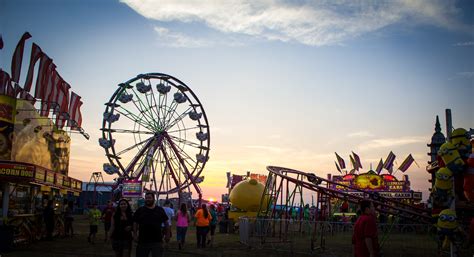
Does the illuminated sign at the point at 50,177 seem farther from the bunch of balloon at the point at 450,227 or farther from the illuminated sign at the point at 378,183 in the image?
the illuminated sign at the point at 378,183

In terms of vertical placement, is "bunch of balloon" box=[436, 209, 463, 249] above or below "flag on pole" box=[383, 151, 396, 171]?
below

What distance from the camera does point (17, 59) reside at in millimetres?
20078

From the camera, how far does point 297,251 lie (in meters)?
15.7

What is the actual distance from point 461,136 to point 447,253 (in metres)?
4.30

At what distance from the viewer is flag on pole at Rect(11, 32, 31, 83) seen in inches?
789

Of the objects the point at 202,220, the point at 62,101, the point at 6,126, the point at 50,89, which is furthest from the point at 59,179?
the point at 202,220

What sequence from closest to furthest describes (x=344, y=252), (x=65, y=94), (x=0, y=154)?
(x=344, y=252) < (x=0, y=154) < (x=65, y=94)

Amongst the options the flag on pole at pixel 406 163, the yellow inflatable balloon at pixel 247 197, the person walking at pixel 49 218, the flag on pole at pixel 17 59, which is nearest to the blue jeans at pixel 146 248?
the person walking at pixel 49 218

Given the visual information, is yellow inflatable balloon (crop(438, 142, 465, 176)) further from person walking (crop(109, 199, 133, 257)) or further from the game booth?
the game booth

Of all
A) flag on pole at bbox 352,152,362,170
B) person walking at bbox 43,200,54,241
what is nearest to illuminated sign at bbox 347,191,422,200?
flag on pole at bbox 352,152,362,170

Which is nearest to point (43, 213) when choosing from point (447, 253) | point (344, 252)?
point (344, 252)

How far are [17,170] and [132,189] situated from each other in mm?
10399

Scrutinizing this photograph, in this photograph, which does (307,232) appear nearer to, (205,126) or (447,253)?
(447,253)

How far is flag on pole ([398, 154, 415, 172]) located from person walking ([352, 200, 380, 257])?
4763cm
